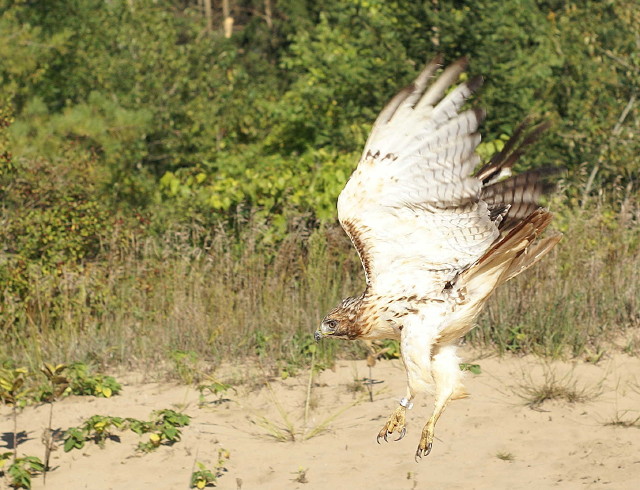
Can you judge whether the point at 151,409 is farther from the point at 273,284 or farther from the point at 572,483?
the point at 572,483

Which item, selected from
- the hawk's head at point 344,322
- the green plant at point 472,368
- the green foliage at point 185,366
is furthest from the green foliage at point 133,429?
the green plant at point 472,368

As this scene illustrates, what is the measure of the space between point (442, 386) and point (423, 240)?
753 mm

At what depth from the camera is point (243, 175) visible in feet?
32.9

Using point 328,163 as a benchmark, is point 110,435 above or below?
below

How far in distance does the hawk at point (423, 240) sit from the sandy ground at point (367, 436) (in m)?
0.99

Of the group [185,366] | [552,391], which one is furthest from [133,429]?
[552,391]

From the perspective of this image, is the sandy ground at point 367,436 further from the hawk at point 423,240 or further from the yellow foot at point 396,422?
the hawk at point 423,240

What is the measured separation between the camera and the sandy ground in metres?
5.55

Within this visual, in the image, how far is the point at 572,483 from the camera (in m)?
5.41

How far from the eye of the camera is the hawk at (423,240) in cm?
468

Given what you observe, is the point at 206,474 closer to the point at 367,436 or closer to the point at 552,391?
the point at 367,436

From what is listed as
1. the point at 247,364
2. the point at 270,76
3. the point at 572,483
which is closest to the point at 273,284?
the point at 247,364

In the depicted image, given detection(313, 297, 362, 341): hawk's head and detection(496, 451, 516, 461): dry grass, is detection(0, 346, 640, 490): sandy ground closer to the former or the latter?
detection(496, 451, 516, 461): dry grass

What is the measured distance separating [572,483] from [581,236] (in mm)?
3314
